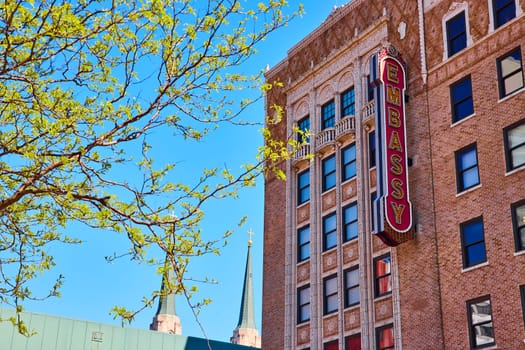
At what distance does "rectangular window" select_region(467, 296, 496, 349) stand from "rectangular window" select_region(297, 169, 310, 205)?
42.2ft

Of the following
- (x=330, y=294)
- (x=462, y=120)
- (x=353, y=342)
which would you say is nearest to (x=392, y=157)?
(x=462, y=120)

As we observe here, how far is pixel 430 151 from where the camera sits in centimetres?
3194

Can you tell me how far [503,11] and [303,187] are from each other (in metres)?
13.8

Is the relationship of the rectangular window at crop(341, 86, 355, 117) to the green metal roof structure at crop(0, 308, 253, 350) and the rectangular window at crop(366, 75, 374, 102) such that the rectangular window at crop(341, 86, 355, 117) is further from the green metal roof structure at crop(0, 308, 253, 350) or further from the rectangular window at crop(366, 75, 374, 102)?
the green metal roof structure at crop(0, 308, 253, 350)

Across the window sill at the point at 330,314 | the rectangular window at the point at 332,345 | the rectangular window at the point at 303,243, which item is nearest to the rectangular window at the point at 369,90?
the rectangular window at the point at 303,243

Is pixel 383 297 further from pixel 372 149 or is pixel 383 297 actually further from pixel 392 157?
pixel 372 149

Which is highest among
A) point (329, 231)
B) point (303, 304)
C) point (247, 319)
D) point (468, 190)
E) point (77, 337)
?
point (247, 319)

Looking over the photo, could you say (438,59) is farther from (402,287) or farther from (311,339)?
(311,339)

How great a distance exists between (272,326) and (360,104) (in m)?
11.7

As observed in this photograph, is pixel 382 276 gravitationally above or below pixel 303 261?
below

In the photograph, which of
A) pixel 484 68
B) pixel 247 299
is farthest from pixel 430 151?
pixel 247 299

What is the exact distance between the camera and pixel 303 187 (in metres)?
39.8

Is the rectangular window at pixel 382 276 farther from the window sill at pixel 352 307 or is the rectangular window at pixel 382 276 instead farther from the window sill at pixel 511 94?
the window sill at pixel 511 94

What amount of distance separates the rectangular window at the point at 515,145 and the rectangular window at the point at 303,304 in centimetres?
1272
